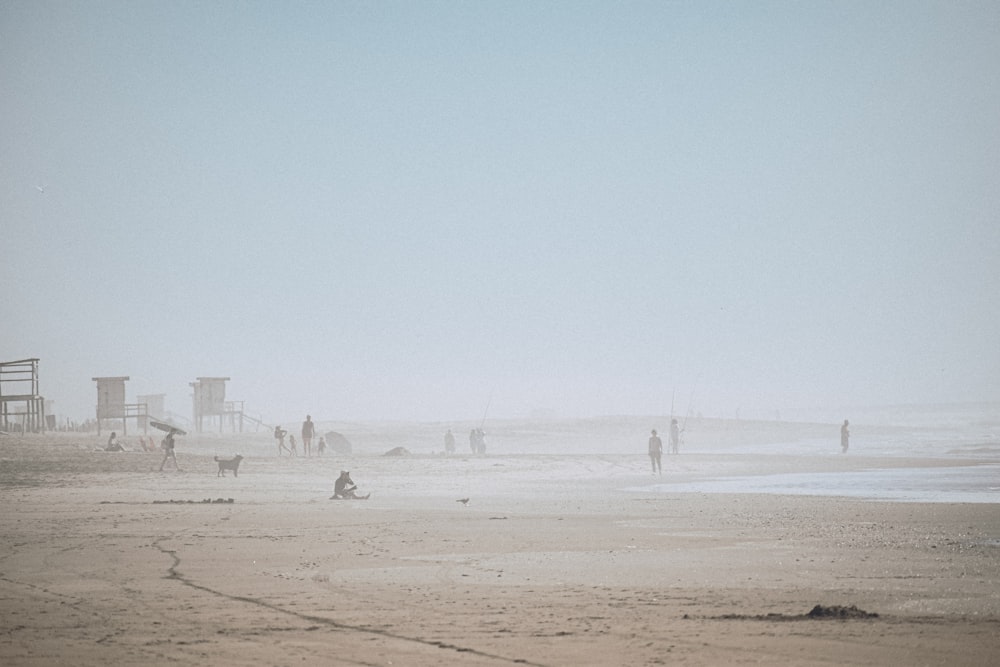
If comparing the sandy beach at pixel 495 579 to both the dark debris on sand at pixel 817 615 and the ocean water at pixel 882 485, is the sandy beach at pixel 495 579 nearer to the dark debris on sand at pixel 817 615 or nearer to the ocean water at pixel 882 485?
the dark debris on sand at pixel 817 615

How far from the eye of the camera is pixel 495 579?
A: 10.5 m

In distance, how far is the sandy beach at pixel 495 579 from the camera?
23.9 ft

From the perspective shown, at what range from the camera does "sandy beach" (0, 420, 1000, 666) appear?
7273 mm

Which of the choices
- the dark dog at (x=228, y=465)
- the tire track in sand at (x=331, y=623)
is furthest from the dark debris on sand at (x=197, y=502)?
the tire track in sand at (x=331, y=623)

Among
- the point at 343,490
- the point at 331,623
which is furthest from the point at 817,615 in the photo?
the point at 343,490

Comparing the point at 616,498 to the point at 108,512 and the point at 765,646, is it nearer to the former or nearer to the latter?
the point at 108,512

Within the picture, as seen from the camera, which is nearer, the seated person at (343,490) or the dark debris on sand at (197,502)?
the dark debris on sand at (197,502)

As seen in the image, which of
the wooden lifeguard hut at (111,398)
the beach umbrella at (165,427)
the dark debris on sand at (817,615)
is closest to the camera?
the dark debris on sand at (817,615)

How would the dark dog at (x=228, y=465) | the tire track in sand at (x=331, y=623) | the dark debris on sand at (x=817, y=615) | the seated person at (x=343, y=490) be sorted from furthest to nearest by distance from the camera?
the dark dog at (x=228, y=465) < the seated person at (x=343, y=490) < the dark debris on sand at (x=817, y=615) < the tire track in sand at (x=331, y=623)

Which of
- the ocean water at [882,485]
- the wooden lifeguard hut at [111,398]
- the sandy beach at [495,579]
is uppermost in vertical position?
the wooden lifeguard hut at [111,398]

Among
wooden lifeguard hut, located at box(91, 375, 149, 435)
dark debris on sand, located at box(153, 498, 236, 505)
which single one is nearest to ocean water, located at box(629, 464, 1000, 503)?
dark debris on sand, located at box(153, 498, 236, 505)

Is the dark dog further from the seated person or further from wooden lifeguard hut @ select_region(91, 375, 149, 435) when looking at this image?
wooden lifeguard hut @ select_region(91, 375, 149, 435)

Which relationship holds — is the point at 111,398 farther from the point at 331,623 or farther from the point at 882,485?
the point at 331,623

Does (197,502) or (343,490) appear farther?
(343,490)
